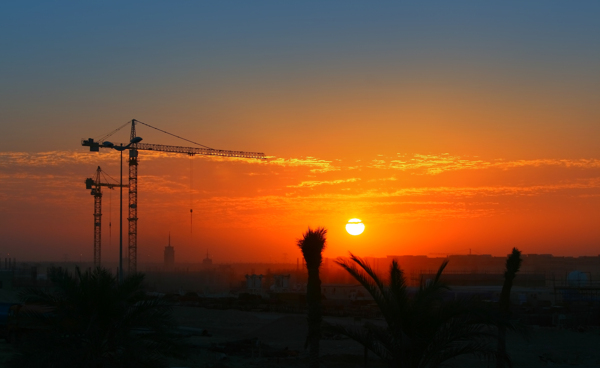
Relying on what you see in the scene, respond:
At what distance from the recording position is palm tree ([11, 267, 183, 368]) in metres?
12.8

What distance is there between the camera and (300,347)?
35.3 meters

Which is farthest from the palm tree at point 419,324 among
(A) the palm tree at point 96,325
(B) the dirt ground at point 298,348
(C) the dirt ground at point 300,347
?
(C) the dirt ground at point 300,347

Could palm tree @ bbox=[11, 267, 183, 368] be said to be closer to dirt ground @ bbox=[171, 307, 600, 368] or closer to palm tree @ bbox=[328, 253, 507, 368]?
palm tree @ bbox=[328, 253, 507, 368]

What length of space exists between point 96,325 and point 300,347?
23532mm

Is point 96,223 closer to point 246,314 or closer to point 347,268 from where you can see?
point 246,314

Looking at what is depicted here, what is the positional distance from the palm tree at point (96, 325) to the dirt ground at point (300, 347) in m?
12.2

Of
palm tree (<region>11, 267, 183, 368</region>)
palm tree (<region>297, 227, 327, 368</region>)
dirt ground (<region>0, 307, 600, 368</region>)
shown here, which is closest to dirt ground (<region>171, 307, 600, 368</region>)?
dirt ground (<region>0, 307, 600, 368</region>)

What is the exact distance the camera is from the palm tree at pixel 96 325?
505 inches

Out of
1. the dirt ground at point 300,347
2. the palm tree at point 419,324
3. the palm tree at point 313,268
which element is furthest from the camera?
the dirt ground at point 300,347

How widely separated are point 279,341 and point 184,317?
54.4 feet

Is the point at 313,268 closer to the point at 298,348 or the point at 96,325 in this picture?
the point at 96,325

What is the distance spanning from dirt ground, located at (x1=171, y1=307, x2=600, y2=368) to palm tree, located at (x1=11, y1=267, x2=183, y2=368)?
1222 cm

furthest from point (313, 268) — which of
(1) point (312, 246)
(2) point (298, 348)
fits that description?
(2) point (298, 348)

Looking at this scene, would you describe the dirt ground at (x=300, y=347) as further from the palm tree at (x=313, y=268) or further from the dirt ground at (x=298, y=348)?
the palm tree at (x=313, y=268)
